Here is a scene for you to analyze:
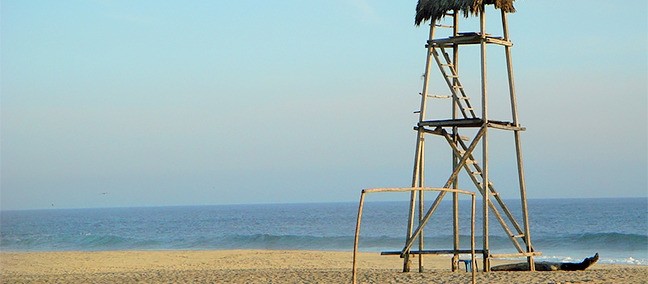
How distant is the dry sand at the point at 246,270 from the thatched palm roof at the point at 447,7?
4.99m

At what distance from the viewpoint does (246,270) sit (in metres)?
24.3

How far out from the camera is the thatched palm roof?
58.1ft

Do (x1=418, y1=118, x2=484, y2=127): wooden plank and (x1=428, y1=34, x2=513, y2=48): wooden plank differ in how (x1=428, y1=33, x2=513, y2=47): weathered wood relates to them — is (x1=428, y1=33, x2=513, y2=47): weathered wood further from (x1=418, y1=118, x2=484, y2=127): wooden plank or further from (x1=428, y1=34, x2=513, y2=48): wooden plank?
(x1=418, y1=118, x2=484, y2=127): wooden plank

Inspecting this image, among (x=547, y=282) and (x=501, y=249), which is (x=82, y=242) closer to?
(x=501, y=249)

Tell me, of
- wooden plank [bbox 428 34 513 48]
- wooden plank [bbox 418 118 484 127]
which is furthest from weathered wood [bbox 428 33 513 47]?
wooden plank [bbox 418 118 484 127]

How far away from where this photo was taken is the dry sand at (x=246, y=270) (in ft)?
60.4

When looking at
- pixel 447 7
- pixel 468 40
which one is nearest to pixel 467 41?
pixel 468 40

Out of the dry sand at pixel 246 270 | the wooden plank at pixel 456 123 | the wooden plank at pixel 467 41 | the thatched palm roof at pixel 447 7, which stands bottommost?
the dry sand at pixel 246 270

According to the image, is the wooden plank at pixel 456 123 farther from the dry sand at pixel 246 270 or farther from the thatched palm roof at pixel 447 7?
the dry sand at pixel 246 270

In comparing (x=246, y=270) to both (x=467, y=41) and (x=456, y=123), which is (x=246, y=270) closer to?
(x=456, y=123)

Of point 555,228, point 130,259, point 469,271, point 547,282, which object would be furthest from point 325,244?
point 547,282

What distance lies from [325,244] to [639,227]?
86.1 feet

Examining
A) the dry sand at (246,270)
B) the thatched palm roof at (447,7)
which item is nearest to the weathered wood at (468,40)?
the thatched palm roof at (447,7)

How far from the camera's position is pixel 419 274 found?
19094mm
